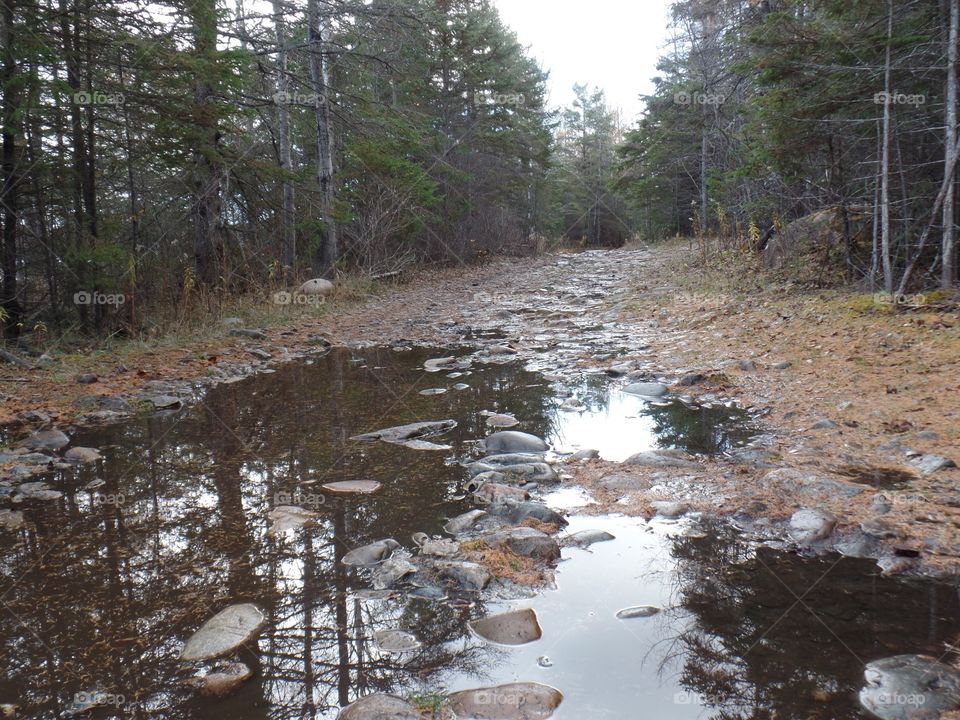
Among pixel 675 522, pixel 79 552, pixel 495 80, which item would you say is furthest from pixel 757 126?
pixel 495 80

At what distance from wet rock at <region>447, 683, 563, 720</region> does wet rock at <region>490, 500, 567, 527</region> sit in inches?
49.7

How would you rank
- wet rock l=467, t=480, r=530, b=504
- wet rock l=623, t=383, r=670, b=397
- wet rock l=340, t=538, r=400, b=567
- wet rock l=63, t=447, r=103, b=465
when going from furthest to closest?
wet rock l=623, t=383, r=670, b=397 → wet rock l=63, t=447, r=103, b=465 → wet rock l=467, t=480, r=530, b=504 → wet rock l=340, t=538, r=400, b=567

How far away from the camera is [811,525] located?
126 inches

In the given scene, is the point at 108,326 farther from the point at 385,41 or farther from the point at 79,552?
the point at 385,41

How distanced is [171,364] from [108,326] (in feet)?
6.97

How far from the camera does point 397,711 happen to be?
2.08 meters

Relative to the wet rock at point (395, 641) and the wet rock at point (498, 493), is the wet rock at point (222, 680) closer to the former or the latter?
the wet rock at point (395, 641)

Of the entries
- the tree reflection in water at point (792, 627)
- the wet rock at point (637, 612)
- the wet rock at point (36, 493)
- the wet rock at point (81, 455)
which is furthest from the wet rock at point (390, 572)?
the wet rock at point (81, 455)

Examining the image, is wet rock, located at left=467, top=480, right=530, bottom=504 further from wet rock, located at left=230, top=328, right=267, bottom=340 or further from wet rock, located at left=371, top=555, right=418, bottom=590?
wet rock, located at left=230, top=328, right=267, bottom=340

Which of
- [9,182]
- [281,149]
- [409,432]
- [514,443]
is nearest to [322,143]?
[281,149]

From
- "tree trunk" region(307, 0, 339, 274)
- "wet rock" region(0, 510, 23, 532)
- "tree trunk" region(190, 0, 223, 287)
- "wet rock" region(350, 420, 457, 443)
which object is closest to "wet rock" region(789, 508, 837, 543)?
"wet rock" region(350, 420, 457, 443)

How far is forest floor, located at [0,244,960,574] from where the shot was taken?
3.52 metres

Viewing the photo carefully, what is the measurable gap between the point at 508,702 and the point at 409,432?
3.10 metres

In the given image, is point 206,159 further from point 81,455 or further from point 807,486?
point 807,486
